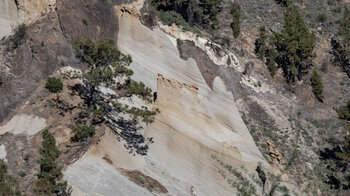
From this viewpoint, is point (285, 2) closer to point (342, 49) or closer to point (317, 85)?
point (342, 49)

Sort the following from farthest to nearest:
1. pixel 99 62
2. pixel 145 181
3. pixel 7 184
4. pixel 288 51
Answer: pixel 288 51 → pixel 99 62 → pixel 145 181 → pixel 7 184

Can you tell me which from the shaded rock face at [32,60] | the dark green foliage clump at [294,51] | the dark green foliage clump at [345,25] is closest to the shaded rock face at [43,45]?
the shaded rock face at [32,60]

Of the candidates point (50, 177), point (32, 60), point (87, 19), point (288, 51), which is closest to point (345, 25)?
point (288, 51)

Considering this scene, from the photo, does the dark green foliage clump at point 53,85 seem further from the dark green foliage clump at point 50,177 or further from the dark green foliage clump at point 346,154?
the dark green foliage clump at point 346,154

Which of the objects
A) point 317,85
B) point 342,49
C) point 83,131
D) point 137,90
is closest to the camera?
point 83,131

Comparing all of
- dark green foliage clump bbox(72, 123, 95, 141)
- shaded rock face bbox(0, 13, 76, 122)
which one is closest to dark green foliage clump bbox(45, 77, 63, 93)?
shaded rock face bbox(0, 13, 76, 122)

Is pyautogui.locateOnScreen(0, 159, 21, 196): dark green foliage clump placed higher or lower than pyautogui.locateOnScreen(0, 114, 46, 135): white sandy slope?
lower

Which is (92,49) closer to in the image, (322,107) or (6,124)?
(6,124)

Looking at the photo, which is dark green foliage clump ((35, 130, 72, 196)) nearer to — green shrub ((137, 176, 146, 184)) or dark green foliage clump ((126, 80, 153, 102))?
green shrub ((137, 176, 146, 184))
